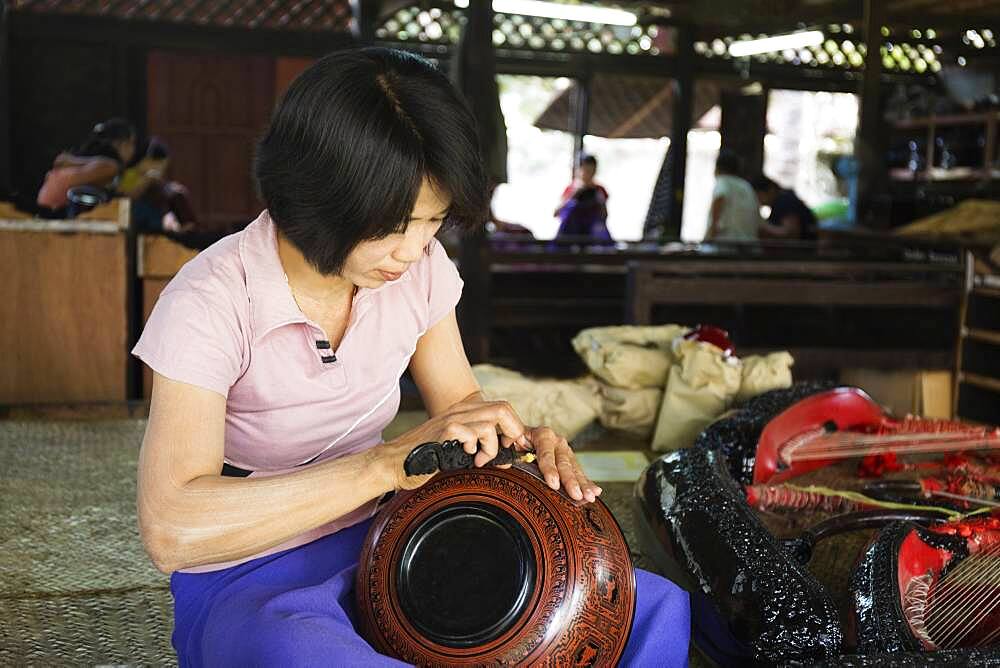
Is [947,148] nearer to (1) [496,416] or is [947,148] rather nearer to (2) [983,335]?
(2) [983,335]

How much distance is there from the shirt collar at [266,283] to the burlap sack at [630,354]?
103 inches

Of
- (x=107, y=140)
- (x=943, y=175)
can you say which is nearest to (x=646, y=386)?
(x=107, y=140)

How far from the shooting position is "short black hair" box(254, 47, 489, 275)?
1.40 m

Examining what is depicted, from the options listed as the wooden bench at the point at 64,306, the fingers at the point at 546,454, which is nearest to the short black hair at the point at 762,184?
the wooden bench at the point at 64,306

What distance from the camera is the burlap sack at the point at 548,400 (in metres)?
4.06

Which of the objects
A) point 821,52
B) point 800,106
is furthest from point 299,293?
point 800,106

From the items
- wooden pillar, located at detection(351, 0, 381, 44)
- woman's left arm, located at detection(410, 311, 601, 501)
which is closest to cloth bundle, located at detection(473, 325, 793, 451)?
woman's left arm, located at detection(410, 311, 601, 501)

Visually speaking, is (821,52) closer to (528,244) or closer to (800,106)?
(528,244)

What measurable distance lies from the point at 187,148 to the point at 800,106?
39.6 ft

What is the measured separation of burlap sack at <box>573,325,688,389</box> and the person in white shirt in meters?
3.39

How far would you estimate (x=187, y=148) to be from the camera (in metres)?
8.65

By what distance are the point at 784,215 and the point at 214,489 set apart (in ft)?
23.6

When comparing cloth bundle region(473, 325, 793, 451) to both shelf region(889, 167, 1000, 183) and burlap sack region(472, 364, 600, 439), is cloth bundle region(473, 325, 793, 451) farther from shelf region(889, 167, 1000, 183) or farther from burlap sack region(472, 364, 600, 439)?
shelf region(889, 167, 1000, 183)

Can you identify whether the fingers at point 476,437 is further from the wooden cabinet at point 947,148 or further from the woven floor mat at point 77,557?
the wooden cabinet at point 947,148
